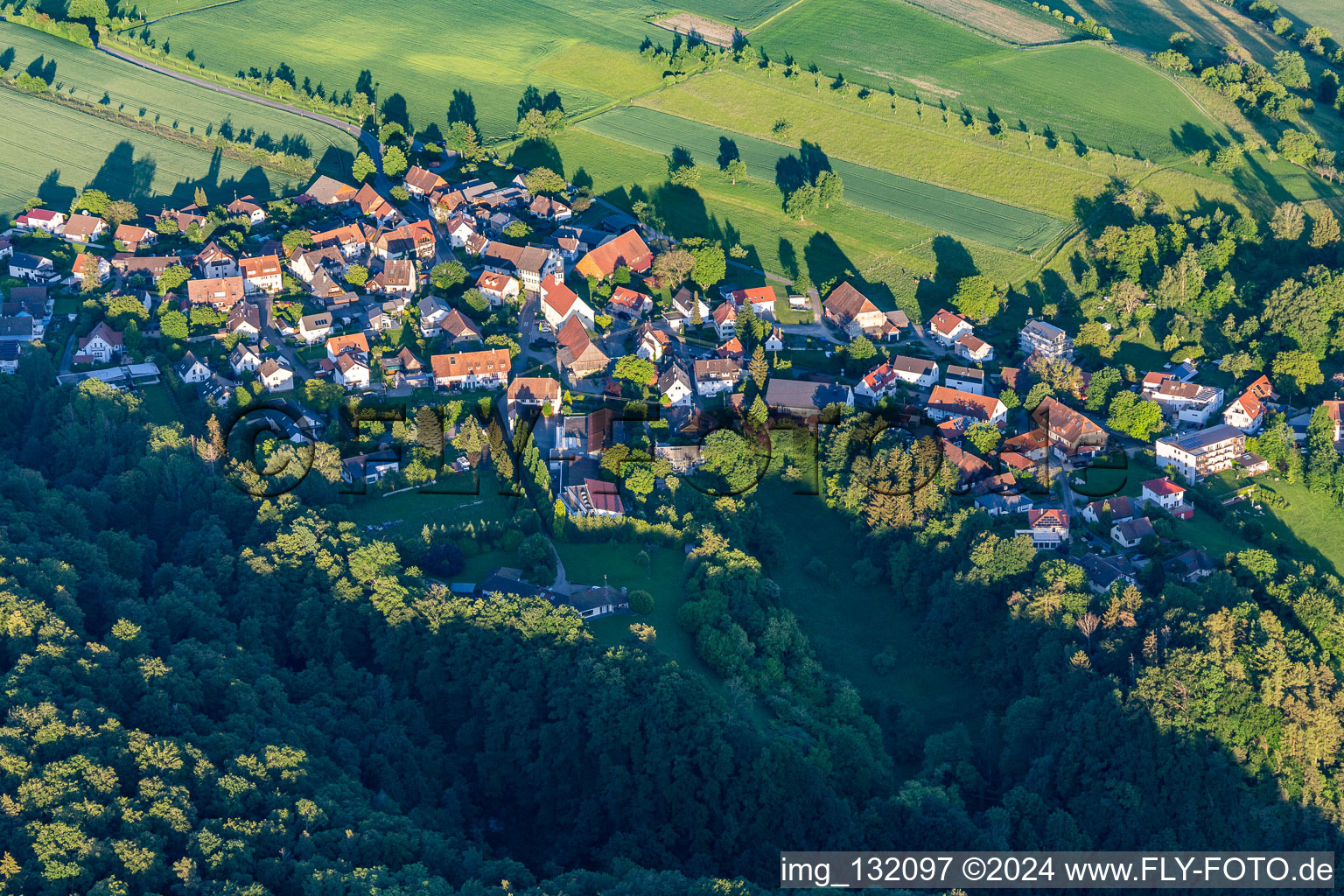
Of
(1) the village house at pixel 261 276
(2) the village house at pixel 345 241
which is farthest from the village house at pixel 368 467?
(2) the village house at pixel 345 241

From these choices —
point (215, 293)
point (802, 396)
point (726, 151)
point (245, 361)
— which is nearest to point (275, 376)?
point (245, 361)

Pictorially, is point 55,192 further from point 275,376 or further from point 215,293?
point 275,376

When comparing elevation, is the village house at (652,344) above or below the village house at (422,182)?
below

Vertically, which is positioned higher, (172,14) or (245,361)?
(172,14)

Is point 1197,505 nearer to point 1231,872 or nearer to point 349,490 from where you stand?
point 1231,872

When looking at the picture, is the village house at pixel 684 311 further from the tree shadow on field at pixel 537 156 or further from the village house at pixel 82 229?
the village house at pixel 82 229

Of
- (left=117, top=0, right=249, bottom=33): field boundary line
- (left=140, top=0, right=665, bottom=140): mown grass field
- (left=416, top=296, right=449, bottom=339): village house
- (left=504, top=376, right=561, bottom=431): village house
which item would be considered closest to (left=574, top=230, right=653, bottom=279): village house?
(left=416, top=296, right=449, bottom=339): village house
